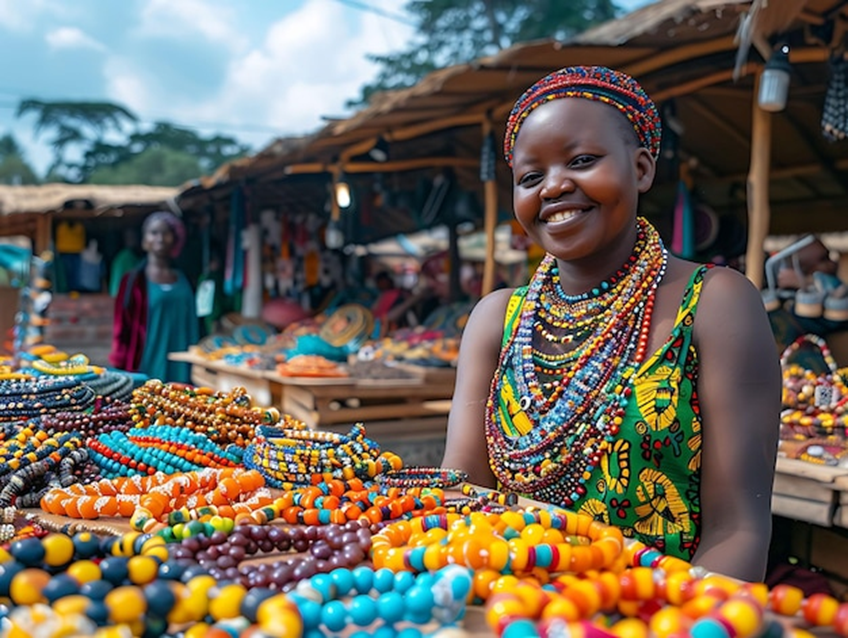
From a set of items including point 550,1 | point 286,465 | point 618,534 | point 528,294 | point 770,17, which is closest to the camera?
point 618,534

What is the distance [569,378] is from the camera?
1.59 metres

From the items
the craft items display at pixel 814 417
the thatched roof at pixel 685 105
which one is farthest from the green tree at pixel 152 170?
the craft items display at pixel 814 417

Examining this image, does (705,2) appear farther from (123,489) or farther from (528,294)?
(123,489)

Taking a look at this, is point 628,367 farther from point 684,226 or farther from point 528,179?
point 684,226

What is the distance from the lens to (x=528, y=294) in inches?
70.8

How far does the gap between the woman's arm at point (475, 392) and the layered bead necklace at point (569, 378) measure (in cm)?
4

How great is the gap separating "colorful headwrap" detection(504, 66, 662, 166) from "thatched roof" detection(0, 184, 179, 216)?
8.85 m

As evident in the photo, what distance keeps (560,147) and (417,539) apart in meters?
0.83

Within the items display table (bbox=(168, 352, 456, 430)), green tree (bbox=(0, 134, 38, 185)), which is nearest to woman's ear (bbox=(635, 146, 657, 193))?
display table (bbox=(168, 352, 456, 430))

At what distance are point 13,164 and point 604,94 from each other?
1840 inches

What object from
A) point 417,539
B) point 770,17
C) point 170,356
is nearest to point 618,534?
point 417,539

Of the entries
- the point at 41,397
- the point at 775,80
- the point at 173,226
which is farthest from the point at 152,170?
the point at 41,397

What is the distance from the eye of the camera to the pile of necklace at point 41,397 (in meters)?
1.85

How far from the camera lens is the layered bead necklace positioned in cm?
A: 154
